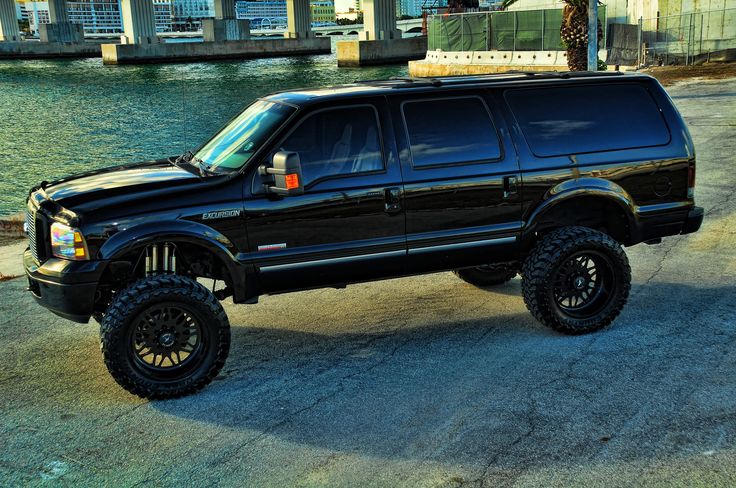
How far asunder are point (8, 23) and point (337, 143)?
116964mm

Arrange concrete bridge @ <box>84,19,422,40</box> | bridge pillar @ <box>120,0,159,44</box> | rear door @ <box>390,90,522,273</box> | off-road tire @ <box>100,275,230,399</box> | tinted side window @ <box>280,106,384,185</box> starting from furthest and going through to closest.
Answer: concrete bridge @ <box>84,19,422,40</box> → bridge pillar @ <box>120,0,159,44</box> → rear door @ <box>390,90,522,273</box> → tinted side window @ <box>280,106,384,185</box> → off-road tire @ <box>100,275,230,399</box>

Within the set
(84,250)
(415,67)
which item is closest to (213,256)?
(84,250)

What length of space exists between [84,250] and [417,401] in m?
2.40

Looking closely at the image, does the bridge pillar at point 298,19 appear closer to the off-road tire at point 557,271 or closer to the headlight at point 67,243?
the off-road tire at point 557,271

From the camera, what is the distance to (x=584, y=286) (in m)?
6.92

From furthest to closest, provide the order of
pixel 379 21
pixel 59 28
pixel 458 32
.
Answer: pixel 59 28 < pixel 379 21 < pixel 458 32

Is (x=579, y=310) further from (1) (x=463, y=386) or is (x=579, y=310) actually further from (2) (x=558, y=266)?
(1) (x=463, y=386)

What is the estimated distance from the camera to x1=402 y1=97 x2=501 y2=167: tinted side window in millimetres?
6453

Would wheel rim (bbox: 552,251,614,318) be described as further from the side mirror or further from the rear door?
the side mirror

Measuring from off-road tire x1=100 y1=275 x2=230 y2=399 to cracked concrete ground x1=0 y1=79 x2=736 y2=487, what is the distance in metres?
0.13

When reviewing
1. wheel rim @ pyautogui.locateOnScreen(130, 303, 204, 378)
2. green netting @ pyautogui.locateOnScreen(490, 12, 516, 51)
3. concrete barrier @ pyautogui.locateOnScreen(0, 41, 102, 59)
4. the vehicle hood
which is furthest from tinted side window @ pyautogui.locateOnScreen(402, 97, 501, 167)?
concrete barrier @ pyautogui.locateOnScreen(0, 41, 102, 59)

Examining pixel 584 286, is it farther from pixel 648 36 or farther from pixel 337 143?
pixel 648 36

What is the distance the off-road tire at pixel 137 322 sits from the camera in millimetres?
5699

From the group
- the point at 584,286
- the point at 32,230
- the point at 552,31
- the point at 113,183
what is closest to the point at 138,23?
the point at 552,31
